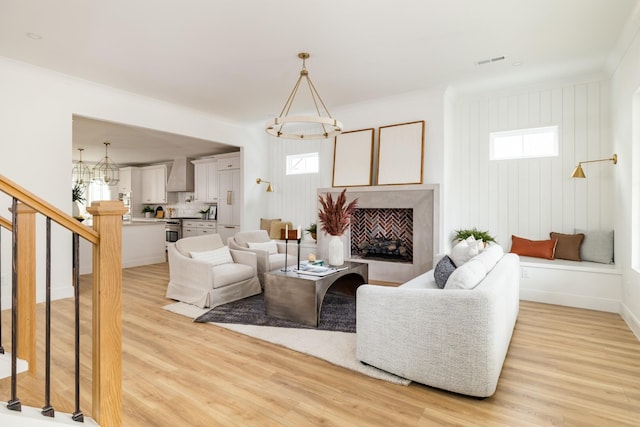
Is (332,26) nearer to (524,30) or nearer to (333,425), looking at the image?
(524,30)

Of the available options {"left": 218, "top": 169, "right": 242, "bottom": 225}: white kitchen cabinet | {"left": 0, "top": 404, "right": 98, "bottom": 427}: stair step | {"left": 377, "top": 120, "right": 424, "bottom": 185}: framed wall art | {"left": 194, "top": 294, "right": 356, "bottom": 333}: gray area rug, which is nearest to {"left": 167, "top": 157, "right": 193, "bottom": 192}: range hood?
{"left": 218, "top": 169, "right": 242, "bottom": 225}: white kitchen cabinet

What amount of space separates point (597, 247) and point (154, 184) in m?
9.79

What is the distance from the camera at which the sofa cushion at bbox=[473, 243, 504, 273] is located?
105 inches

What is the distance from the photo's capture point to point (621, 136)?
367cm

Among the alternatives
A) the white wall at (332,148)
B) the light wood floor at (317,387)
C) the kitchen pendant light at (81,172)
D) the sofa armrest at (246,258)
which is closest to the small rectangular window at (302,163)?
the white wall at (332,148)

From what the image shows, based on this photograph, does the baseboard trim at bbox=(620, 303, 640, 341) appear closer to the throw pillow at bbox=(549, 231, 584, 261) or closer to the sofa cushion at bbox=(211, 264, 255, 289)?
the throw pillow at bbox=(549, 231, 584, 261)

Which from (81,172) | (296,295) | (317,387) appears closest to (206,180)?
(81,172)

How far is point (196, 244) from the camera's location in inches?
170

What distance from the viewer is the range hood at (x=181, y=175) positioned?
8859 millimetres

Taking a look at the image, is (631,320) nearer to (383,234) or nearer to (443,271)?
(443,271)

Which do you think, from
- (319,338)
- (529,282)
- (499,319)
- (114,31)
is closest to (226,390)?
(319,338)

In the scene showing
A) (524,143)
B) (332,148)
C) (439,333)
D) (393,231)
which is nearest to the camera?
(439,333)

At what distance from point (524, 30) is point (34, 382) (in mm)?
4869

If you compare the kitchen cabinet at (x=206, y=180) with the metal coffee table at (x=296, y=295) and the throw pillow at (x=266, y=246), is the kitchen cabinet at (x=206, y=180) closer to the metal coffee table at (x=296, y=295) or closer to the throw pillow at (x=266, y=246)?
the throw pillow at (x=266, y=246)
